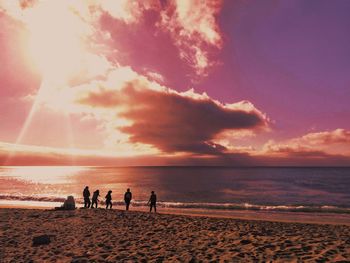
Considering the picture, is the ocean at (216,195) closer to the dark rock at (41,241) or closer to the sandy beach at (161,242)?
the sandy beach at (161,242)

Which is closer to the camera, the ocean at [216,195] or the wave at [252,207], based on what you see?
the wave at [252,207]

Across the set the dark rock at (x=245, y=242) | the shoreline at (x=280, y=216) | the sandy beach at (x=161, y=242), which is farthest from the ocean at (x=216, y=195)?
the dark rock at (x=245, y=242)

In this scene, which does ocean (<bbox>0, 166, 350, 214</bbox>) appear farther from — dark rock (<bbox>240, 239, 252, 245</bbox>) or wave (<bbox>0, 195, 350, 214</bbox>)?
dark rock (<bbox>240, 239, 252, 245</bbox>)

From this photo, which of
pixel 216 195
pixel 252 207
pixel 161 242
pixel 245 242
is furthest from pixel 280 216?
pixel 216 195

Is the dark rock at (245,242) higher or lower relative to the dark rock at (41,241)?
higher

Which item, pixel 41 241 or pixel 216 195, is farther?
pixel 216 195

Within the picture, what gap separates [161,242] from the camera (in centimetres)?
1281

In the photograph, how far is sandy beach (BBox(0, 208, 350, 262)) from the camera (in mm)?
10391

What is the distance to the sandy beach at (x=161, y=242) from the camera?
10391mm

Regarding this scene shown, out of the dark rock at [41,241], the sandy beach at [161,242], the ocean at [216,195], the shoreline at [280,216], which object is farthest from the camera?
the ocean at [216,195]

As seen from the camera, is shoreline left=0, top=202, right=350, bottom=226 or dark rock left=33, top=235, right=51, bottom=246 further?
shoreline left=0, top=202, right=350, bottom=226

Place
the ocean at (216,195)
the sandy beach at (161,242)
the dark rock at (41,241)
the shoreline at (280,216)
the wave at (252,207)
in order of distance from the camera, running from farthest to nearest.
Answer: the ocean at (216,195) < the wave at (252,207) < the shoreline at (280,216) < the dark rock at (41,241) < the sandy beach at (161,242)

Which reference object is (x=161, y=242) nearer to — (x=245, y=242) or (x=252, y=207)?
(x=245, y=242)

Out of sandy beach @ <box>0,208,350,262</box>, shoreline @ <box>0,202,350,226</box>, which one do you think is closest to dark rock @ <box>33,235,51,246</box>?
sandy beach @ <box>0,208,350,262</box>
